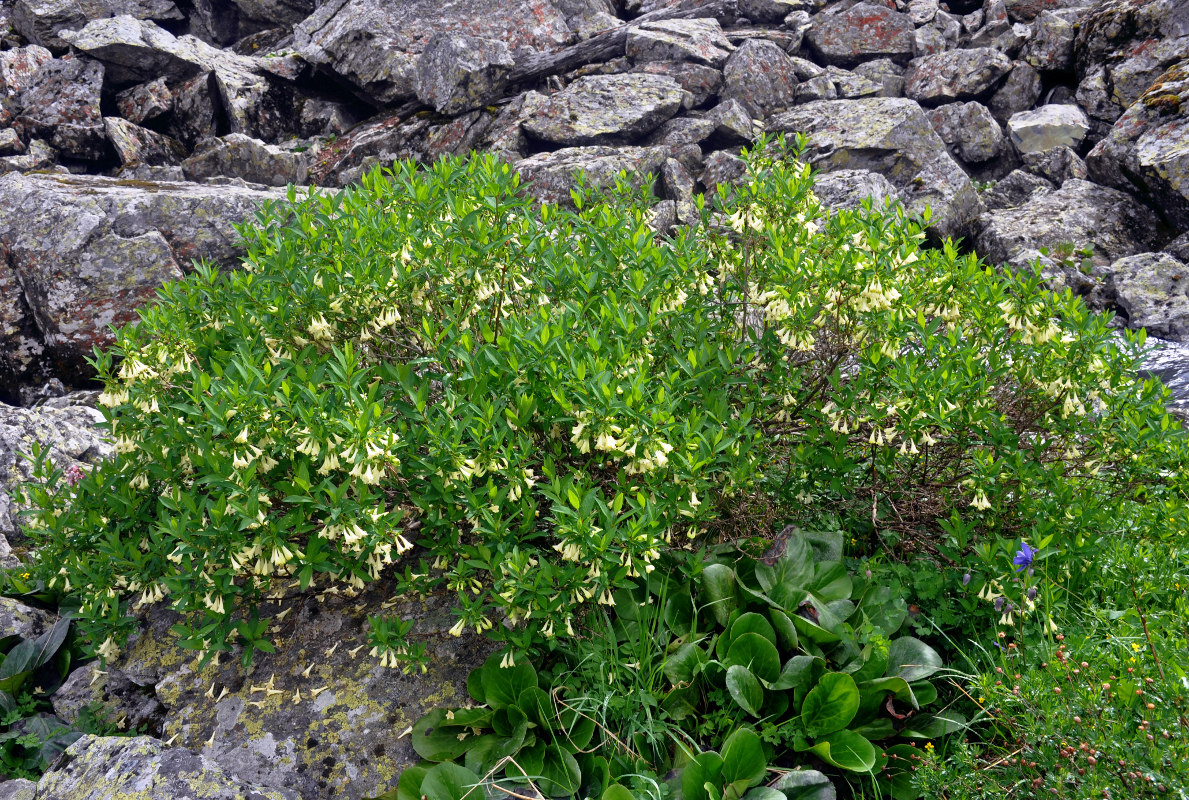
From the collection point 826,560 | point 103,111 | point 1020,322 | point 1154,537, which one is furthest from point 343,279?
point 103,111

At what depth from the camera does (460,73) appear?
14.3 meters

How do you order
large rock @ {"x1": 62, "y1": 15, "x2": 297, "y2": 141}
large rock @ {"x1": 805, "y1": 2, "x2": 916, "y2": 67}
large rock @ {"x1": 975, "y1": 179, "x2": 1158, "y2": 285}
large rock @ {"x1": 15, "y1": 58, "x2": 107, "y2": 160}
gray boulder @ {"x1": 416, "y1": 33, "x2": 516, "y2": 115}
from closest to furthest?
large rock @ {"x1": 975, "y1": 179, "x2": 1158, "y2": 285} → large rock @ {"x1": 15, "y1": 58, "x2": 107, "y2": 160} → gray boulder @ {"x1": 416, "y1": 33, "x2": 516, "y2": 115} → large rock @ {"x1": 62, "y1": 15, "x2": 297, "y2": 141} → large rock @ {"x1": 805, "y1": 2, "x2": 916, "y2": 67}

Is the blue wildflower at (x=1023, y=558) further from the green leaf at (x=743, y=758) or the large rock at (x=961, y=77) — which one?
the large rock at (x=961, y=77)

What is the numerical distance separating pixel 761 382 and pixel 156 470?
→ 3.31 meters

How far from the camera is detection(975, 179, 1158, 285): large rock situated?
33.7ft

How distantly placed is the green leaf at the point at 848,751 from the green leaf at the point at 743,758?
292mm

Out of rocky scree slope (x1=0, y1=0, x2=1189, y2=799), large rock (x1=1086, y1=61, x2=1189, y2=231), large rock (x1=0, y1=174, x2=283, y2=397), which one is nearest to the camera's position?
rocky scree slope (x1=0, y1=0, x2=1189, y2=799)

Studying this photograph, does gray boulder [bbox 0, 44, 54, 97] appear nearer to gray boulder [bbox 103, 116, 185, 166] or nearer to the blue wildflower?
gray boulder [bbox 103, 116, 185, 166]

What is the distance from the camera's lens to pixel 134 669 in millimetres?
4395

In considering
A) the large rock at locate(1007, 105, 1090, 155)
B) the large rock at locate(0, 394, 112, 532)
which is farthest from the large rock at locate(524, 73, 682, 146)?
the large rock at locate(0, 394, 112, 532)

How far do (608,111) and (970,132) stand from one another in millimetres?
6059

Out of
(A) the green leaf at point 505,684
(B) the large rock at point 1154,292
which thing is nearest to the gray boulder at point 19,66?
(A) the green leaf at point 505,684

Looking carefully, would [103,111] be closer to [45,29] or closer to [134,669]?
[45,29]

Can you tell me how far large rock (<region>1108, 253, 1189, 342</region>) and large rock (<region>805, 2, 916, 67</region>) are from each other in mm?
7560
